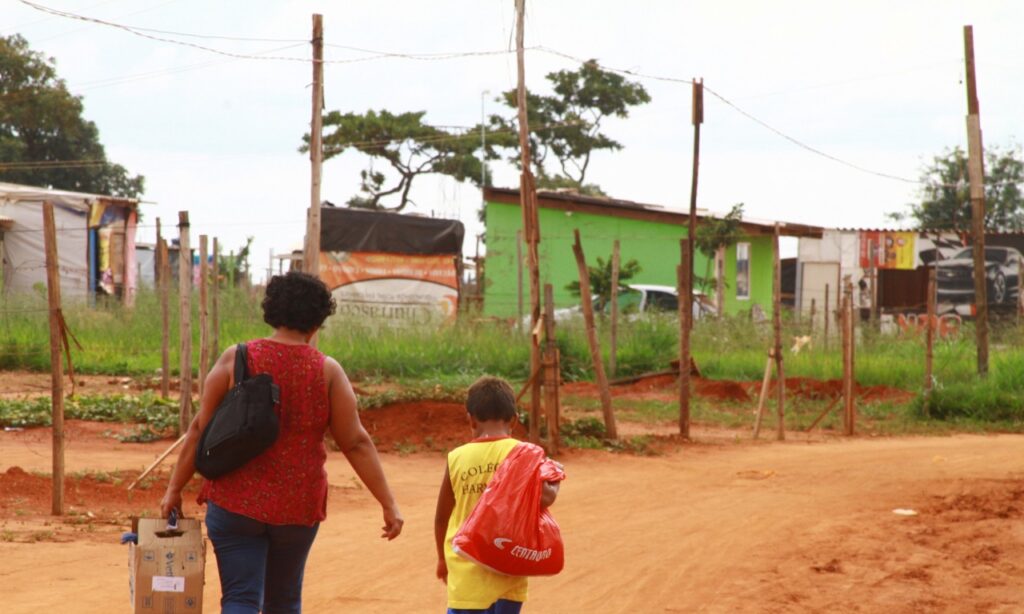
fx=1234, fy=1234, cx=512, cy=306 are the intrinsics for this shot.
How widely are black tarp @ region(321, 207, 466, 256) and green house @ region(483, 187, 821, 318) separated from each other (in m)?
4.09

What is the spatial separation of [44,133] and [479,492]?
4521cm

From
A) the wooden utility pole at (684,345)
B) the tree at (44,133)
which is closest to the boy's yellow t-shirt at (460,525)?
the wooden utility pole at (684,345)

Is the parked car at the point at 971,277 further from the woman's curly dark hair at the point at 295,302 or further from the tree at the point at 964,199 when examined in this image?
the woman's curly dark hair at the point at 295,302

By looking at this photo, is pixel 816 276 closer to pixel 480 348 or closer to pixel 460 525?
pixel 480 348

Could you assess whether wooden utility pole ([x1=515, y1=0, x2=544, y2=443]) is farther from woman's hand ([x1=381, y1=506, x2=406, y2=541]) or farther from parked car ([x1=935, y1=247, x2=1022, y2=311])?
parked car ([x1=935, y1=247, x2=1022, y2=311])

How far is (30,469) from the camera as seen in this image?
37.1 feet

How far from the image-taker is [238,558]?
165 inches

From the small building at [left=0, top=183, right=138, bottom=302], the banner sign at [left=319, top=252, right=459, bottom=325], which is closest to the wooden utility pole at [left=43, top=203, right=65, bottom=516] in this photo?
the banner sign at [left=319, top=252, right=459, bottom=325]

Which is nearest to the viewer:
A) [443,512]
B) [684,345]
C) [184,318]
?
[443,512]

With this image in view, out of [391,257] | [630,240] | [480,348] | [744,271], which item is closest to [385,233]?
[391,257]

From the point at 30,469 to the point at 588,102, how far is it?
34223mm

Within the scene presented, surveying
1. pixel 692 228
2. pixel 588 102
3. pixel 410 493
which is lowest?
pixel 410 493

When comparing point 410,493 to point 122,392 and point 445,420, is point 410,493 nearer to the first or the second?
point 445,420

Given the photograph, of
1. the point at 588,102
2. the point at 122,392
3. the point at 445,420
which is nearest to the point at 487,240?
the point at 588,102
